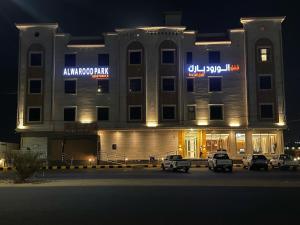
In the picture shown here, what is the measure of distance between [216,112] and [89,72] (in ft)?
54.4

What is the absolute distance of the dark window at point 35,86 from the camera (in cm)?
5450

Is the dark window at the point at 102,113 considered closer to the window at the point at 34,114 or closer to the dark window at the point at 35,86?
the window at the point at 34,114

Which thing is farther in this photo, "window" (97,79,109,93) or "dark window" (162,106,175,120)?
"window" (97,79,109,93)

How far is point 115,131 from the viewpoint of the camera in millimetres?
53000

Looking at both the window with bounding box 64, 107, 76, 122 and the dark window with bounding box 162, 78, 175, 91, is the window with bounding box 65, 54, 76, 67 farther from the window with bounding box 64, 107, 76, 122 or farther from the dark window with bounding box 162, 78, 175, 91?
the dark window with bounding box 162, 78, 175, 91

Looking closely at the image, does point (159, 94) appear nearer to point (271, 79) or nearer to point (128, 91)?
point (128, 91)

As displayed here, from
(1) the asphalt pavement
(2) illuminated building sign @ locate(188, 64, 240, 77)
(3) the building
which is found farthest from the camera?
(2) illuminated building sign @ locate(188, 64, 240, 77)

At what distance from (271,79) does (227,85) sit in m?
5.38

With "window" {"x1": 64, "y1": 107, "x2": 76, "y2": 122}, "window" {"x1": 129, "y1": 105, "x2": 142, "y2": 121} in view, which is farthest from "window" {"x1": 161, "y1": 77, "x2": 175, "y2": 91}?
"window" {"x1": 64, "y1": 107, "x2": 76, "y2": 122}

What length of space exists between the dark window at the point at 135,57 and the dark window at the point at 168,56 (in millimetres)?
3007

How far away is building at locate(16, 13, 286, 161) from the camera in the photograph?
5244 centimetres

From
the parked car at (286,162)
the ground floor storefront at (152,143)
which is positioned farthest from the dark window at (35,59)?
the parked car at (286,162)

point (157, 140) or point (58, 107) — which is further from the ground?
point (58, 107)

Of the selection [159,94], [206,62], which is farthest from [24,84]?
[206,62]
